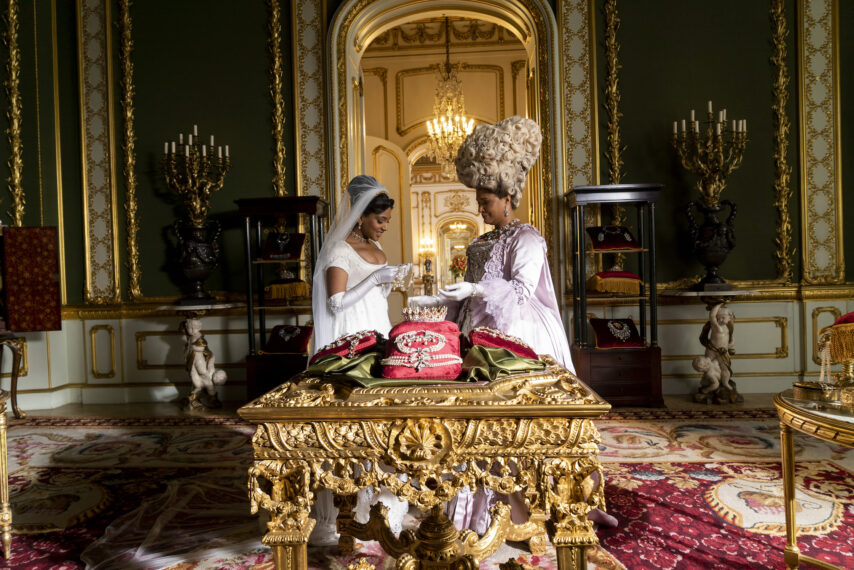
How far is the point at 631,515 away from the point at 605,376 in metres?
2.59

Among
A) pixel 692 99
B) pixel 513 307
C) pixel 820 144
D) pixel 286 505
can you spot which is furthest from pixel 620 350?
pixel 286 505

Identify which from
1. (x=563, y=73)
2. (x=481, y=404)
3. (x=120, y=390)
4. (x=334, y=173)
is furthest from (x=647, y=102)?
(x=120, y=390)

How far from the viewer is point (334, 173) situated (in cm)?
598

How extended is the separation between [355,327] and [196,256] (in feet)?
11.6

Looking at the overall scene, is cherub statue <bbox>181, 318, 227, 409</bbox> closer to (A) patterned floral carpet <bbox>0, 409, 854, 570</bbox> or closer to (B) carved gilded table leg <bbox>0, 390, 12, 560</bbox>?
(A) patterned floral carpet <bbox>0, 409, 854, 570</bbox>

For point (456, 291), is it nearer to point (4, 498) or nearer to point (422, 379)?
point (422, 379)

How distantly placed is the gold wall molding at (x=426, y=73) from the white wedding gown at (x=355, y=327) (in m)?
7.73

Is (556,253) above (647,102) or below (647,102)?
below

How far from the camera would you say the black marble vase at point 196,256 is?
18.5 ft

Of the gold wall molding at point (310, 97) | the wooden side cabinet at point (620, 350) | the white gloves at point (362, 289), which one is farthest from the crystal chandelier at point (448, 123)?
the white gloves at point (362, 289)

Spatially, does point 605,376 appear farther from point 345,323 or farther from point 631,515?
point 345,323

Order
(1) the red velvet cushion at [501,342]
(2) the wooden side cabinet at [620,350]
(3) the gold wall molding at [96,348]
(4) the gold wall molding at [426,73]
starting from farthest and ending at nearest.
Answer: (4) the gold wall molding at [426,73], (3) the gold wall molding at [96,348], (2) the wooden side cabinet at [620,350], (1) the red velvet cushion at [501,342]

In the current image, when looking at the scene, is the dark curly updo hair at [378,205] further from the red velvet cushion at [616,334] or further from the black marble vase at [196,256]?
the black marble vase at [196,256]

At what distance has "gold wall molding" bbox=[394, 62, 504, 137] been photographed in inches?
394
